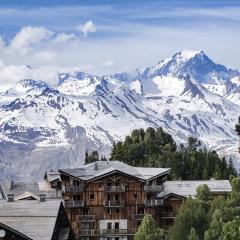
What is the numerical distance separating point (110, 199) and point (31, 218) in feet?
226

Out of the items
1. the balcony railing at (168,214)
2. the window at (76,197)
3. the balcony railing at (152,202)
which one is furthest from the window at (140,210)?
the window at (76,197)

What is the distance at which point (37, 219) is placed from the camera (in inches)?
1889

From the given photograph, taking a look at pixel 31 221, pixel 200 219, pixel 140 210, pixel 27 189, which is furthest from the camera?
pixel 27 189

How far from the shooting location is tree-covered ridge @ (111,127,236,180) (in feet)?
516

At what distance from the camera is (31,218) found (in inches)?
1886

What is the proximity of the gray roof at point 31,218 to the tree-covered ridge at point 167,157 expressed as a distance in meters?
99.2

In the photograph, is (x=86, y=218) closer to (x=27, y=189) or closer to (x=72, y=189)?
(x=72, y=189)

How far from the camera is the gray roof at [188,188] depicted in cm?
11819

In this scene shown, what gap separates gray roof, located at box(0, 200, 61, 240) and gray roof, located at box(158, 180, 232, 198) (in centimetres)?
6810

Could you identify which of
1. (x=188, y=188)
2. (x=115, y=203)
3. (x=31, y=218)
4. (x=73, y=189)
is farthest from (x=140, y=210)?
(x=31, y=218)

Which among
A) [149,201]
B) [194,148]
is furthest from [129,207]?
[194,148]

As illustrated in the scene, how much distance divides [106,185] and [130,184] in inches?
144

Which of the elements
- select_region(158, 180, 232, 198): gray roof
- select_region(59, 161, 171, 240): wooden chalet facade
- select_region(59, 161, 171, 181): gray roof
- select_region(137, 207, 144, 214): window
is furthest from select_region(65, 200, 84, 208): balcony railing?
select_region(158, 180, 232, 198): gray roof

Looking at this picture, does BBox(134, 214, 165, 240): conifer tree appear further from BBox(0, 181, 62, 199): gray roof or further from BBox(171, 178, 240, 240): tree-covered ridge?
BBox(0, 181, 62, 199): gray roof
